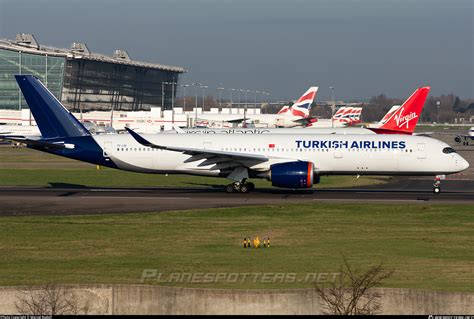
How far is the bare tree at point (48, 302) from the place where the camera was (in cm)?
Result: 1981

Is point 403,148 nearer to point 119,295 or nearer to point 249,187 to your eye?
point 249,187

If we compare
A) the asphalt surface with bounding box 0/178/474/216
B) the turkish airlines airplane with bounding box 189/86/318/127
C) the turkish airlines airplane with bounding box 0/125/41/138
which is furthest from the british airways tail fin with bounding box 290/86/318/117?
the asphalt surface with bounding box 0/178/474/216

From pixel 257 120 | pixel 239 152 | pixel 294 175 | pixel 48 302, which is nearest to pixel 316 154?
pixel 294 175

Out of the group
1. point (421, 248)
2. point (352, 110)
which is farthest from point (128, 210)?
point (352, 110)

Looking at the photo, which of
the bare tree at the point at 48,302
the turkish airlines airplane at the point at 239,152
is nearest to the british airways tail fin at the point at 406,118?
the turkish airlines airplane at the point at 239,152

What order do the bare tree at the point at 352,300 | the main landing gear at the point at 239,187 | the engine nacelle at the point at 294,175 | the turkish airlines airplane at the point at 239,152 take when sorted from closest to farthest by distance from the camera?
1. the bare tree at the point at 352,300
2. the engine nacelle at the point at 294,175
3. the turkish airlines airplane at the point at 239,152
4. the main landing gear at the point at 239,187

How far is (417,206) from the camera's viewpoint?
43656mm

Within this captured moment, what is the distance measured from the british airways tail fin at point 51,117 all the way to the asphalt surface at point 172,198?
374 cm

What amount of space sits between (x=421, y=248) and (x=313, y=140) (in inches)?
796

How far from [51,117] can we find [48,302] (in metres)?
32.6

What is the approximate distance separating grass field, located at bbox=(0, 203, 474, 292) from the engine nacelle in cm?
448

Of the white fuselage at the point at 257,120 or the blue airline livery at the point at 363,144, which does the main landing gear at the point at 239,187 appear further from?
the white fuselage at the point at 257,120

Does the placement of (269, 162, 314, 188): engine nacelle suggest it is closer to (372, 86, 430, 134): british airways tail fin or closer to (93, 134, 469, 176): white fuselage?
(93, 134, 469, 176): white fuselage

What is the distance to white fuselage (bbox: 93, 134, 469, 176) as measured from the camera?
5003 centimetres
